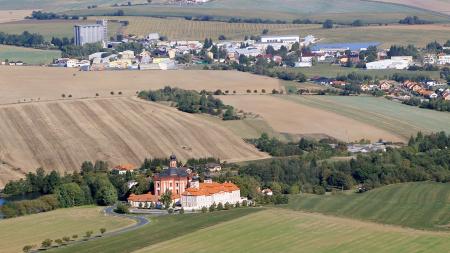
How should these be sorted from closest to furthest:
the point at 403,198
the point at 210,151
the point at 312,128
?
the point at 403,198 → the point at 210,151 → the point at 312,128

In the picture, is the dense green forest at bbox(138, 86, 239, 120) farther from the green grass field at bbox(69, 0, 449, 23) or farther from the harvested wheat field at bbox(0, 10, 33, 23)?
the green grass field at bbox(69, 0, 449, 23)

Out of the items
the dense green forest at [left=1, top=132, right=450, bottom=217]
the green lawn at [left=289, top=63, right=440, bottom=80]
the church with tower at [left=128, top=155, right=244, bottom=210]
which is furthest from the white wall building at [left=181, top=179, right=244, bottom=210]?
the green lawn at [left=289, top=63, right=440, bottom=80]

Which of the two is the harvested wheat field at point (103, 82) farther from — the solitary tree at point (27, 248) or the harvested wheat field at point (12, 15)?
the harvested wheat field at point (12, 15)

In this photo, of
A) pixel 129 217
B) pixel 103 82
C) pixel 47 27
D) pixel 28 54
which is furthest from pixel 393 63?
pixel 129 217

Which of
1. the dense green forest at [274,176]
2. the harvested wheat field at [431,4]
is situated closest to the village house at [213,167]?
the dense green forest at [274,176]

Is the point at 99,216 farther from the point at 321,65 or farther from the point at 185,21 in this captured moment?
the point at 185,21

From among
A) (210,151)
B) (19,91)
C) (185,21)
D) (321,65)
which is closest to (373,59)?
(321,65)

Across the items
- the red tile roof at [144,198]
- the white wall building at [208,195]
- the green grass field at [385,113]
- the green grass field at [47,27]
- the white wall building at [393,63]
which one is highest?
the white wall building at [208,195]

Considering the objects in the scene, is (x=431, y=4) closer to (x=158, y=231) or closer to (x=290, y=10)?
(x=290, y=10)
